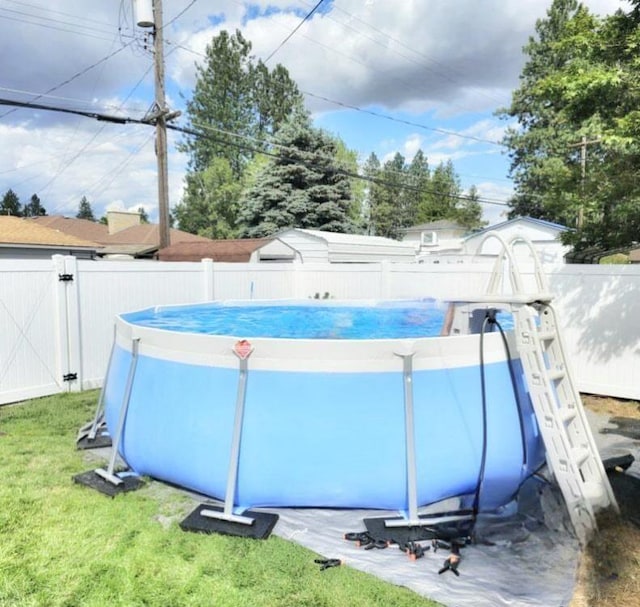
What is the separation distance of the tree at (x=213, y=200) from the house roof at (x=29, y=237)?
17133 mm

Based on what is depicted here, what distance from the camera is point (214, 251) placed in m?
14.2

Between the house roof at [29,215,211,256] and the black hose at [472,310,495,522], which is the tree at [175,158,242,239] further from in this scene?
the black hose at [472,310,495,522]

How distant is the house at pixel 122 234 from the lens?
71.9 feet

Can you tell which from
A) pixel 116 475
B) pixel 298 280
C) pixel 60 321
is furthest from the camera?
pixel 298 280

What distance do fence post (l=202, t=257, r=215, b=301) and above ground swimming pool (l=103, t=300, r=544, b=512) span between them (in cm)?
527

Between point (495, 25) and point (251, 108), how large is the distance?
2469 centimetres

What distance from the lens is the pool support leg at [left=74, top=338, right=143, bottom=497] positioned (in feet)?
12.2

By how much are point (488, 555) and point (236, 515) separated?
1.62 metres

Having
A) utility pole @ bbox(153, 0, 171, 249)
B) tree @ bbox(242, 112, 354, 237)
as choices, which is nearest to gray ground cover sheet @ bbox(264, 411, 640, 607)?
utility pole @ bbox(153, 0, 171, 249)

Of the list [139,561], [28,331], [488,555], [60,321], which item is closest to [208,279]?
[60,321]

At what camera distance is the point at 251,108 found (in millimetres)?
33875

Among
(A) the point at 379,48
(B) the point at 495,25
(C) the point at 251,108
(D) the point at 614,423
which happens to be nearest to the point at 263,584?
(D) the point at 614,423

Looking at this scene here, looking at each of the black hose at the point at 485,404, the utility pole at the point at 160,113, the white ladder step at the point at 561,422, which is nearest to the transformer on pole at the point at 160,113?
the utility pole at the point at 160,113

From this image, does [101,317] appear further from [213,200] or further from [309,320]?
[213,200]
